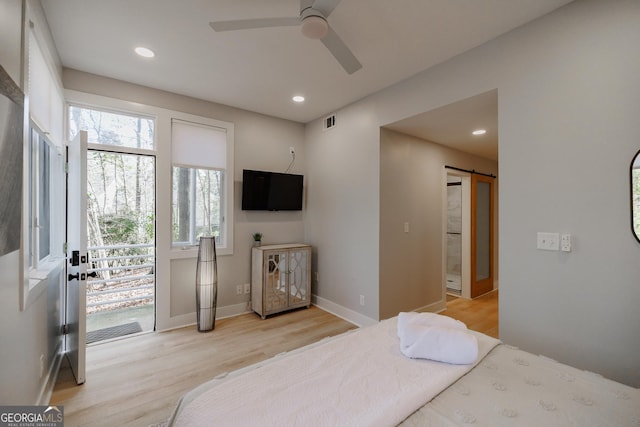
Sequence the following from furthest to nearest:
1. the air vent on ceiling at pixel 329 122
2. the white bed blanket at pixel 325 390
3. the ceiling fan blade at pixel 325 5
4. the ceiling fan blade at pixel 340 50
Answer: the air vent on ceiling at pixel 329 122 < the ceiling fan blade at pixel 340 50 < the ceiling fan blade at pixel 325 5 < the white bed blanket at pixel 325 390

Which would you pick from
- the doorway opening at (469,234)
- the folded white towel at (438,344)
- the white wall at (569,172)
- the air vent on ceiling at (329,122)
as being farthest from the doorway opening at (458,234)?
the folded white towel at (438,344)

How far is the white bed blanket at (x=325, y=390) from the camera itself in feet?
3.25

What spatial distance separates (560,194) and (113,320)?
15.6 ft

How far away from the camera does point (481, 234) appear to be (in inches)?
181

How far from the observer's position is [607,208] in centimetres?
170

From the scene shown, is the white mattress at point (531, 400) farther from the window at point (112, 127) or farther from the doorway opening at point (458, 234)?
the window at point (112, 127)

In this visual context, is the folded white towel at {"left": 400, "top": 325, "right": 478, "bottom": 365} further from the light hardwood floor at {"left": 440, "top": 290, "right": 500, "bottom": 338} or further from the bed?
the light hardwood floor at {"left": 440, "top": 290, "right": 500, "bottom": 338}

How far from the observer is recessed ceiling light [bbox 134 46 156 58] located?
2381 mm

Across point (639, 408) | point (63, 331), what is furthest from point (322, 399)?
point (63, 331)

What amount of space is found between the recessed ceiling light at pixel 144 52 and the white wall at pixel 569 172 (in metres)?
2.66

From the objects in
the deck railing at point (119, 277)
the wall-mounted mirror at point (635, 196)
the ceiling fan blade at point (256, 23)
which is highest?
the ceiling fan blade at point (256, 23)

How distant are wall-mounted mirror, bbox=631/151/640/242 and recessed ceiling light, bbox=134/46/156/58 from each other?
11.9 feet

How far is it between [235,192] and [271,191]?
1.60 feet

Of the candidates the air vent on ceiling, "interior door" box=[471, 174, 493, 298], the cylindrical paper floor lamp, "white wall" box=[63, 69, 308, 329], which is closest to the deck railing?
"white wall" box=[63, 69, 308, 329]
